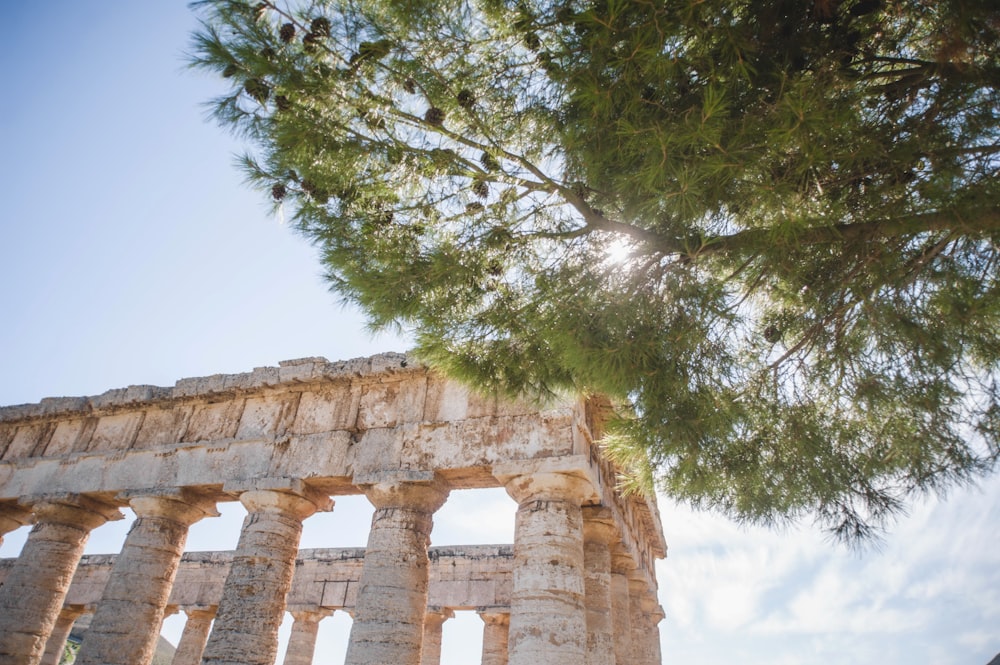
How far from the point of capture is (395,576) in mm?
7297

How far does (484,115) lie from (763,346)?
2.85 meters

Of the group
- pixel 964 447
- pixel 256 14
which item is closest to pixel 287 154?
pixel 256 14

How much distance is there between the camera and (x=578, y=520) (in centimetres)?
729

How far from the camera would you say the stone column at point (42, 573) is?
29.2ft

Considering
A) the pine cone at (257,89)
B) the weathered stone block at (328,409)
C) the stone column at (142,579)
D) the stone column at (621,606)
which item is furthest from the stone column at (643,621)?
the pine cone at (257,89)

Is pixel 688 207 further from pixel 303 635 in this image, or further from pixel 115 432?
pixel 303 635

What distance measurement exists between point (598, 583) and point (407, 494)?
282 centimetres

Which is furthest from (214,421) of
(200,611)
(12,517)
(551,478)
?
(200,611)

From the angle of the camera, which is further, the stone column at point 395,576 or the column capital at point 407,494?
the column capital at point 407,494

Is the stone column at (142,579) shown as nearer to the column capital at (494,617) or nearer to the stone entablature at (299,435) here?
the stone entablature at (299,435)

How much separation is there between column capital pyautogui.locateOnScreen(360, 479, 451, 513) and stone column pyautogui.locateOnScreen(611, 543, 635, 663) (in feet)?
10.0

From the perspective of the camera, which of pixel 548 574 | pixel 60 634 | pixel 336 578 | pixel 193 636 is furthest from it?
pixel 60 634

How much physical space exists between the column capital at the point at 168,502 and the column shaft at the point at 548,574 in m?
4.77

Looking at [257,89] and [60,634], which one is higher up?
[257,89]
